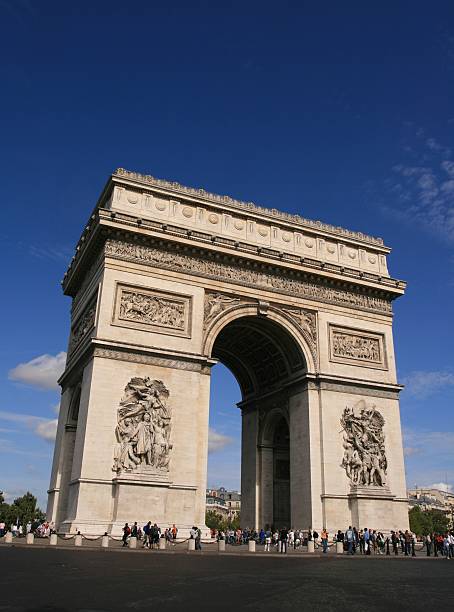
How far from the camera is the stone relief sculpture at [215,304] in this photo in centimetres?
2739

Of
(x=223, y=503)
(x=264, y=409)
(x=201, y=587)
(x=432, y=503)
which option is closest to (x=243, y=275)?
(x=264, y=409)

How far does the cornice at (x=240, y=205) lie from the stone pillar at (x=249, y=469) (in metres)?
10.9

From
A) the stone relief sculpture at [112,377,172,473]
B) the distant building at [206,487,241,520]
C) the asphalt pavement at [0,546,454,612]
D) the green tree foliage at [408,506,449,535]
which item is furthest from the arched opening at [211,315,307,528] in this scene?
Result: the distant building at [206,487,241,520]

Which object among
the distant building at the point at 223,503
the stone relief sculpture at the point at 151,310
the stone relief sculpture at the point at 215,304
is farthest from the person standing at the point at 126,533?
the distant building at the point at 223,503

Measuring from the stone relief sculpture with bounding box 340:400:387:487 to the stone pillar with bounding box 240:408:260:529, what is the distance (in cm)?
622

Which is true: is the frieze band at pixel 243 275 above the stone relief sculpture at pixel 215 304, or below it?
above

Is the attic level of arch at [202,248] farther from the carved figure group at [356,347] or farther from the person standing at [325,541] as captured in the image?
the person standing at [325,541]

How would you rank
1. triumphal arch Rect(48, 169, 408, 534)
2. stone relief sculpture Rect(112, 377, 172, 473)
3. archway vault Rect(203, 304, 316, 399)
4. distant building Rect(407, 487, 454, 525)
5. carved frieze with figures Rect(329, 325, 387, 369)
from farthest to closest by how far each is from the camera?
distant building Rect(407, 487, 454, 525)
carved frieze with figures Rect(329, 325, 387, 369)
archway vault Rect(203, 304, 316, 399)
triumphal arch Rect(48, 169, 408, 534)
stone relief sculpture Rect(112, 377, 172, 473)

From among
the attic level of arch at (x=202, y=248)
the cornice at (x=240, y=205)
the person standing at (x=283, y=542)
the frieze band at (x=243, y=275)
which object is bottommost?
the person standing at (x=283, y=542)

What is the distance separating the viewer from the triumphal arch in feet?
78.2

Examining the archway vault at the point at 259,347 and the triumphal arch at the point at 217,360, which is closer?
the triumphal arch at the point at 217,360

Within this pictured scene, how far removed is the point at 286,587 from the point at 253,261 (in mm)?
19615

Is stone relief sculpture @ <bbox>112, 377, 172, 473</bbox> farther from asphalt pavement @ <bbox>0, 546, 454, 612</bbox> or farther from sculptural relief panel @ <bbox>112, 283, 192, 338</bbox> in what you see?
asphalt pavement @ <bbox>0, 546, 454, 612</bbox>

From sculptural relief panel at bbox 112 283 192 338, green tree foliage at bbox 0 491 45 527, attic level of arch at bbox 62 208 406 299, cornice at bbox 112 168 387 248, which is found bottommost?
green tree foliage at bbox 0 491 45 527
